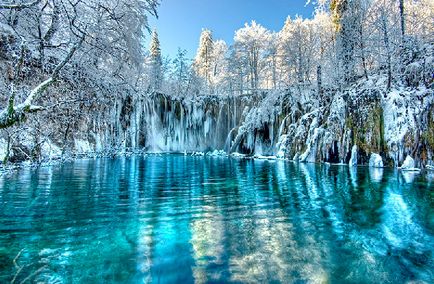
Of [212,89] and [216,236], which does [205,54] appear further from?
[216,236]

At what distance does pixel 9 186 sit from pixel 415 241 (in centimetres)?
1038

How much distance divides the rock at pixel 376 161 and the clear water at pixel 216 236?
303 inches

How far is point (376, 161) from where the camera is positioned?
15.7 metres

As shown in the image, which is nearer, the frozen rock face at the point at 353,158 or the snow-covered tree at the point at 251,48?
the frozen rock face at the point at 353,158

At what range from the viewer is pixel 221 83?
2026 inches

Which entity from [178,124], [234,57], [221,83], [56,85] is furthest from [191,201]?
[221,83]

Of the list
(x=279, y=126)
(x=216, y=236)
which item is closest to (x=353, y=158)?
(x=279, y=126)

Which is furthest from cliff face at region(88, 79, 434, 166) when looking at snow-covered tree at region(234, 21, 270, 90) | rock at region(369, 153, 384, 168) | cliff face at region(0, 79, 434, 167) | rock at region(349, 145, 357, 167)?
snow-covered tree at region(234, 21, 270, 90)

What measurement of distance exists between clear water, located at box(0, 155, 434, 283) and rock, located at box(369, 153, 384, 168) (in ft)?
25.2

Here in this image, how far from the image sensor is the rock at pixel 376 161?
1558 centimetres

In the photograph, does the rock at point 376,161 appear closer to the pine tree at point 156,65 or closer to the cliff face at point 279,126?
the cliff face at point 279,126

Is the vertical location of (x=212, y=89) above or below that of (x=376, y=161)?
above

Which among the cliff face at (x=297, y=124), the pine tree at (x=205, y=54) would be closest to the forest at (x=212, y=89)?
the cliff face at (x=297, y=124)

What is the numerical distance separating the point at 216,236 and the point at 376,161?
13992 mm
